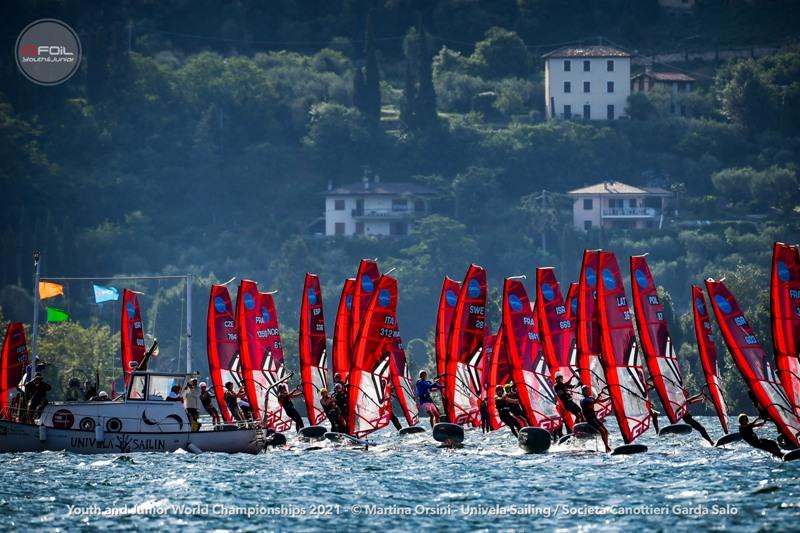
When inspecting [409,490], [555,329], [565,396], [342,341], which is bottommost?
[409,490]

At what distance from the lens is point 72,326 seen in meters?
152

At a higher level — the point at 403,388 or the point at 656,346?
the point at 656,346

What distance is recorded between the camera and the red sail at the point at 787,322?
171 ft

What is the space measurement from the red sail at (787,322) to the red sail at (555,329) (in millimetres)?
9830

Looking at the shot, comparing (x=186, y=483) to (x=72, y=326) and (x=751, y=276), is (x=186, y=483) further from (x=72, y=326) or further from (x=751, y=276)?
(x=751, y=276)

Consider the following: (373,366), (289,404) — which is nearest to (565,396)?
(373,366)

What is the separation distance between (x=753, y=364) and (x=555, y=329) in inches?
399

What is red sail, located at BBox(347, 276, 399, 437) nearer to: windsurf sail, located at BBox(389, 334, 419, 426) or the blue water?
the blue water

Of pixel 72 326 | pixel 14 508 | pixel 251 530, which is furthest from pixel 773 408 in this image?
pixel 72 326

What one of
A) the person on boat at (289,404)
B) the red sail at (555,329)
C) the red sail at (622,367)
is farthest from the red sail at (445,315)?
the red sail at (622,367)

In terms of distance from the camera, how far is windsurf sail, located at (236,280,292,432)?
2603 inches

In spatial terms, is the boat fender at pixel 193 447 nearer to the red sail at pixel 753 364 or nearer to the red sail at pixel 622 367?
the red sail at pixel 622 367

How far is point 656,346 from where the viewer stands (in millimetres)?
58312

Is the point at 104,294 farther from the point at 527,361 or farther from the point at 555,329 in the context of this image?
the point at 527,361
